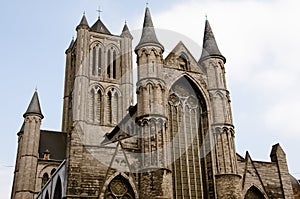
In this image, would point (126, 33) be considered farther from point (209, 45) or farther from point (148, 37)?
point (148, 37)

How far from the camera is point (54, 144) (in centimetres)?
4025

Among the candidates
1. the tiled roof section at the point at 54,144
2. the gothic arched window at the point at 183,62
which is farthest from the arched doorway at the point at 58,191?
the tiled roof section at the point at 54,144

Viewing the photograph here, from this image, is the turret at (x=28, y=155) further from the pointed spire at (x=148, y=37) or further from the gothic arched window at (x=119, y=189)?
the gothic arched window at (x=119, y=189)

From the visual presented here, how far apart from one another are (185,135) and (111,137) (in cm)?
961

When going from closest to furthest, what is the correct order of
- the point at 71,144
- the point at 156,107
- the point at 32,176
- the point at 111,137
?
the point at 71,144
the point at 156,107
the point at 111,137
the point at 32,176

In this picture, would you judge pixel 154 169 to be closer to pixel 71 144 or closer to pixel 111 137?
pixel 71 144

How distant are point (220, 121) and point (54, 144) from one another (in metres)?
23.2

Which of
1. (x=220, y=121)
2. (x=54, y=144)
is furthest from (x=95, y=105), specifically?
(x=220, y=121)

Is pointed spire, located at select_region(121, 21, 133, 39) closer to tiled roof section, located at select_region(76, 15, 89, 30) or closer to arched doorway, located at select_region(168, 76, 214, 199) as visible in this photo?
tiled roof section, located at select_region(76, 15, 89, 30)

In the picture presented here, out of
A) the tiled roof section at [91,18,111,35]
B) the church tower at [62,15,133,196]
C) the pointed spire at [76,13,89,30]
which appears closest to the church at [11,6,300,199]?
the church tower at [62,15,133,196]

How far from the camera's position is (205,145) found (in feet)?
69.7

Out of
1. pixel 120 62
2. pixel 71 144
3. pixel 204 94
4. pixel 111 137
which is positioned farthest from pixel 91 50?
pixel 71 144

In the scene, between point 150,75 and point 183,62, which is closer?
point 150,75

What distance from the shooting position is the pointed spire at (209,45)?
23438mm
